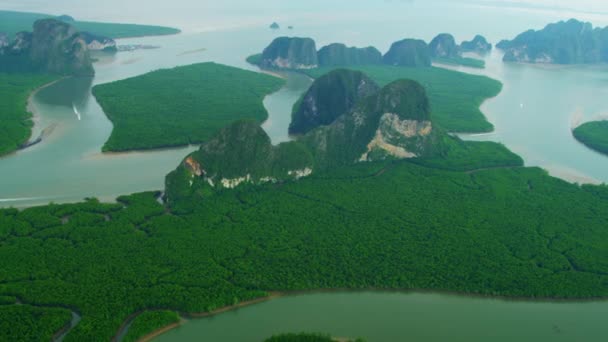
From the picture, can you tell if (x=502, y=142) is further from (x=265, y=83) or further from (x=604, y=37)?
(x=604, y=37)

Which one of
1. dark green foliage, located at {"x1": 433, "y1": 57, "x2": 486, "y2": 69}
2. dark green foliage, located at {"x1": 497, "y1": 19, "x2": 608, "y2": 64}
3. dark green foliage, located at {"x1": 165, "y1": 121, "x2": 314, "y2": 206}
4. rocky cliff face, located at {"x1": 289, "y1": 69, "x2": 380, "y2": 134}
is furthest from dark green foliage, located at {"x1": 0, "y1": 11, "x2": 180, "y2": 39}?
dark green foliage, located at {"x1": 165, "y1": 121, "x2": 314, "y2": 206}

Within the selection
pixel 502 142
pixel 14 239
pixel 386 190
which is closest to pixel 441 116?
pixel 502 142

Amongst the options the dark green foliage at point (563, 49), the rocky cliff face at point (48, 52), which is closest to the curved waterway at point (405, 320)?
the rocky cliff face at point (48, 52)

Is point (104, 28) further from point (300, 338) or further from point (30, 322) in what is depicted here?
point (300, 338)

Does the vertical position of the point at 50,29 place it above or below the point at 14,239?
above

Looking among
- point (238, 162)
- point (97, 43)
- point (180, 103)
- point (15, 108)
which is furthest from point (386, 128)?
point (97, 43)

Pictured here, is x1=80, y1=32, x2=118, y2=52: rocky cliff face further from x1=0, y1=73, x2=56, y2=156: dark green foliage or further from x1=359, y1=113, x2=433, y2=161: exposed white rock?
x1=359, y1=113, x2=433, y2=161: exposed white rock
